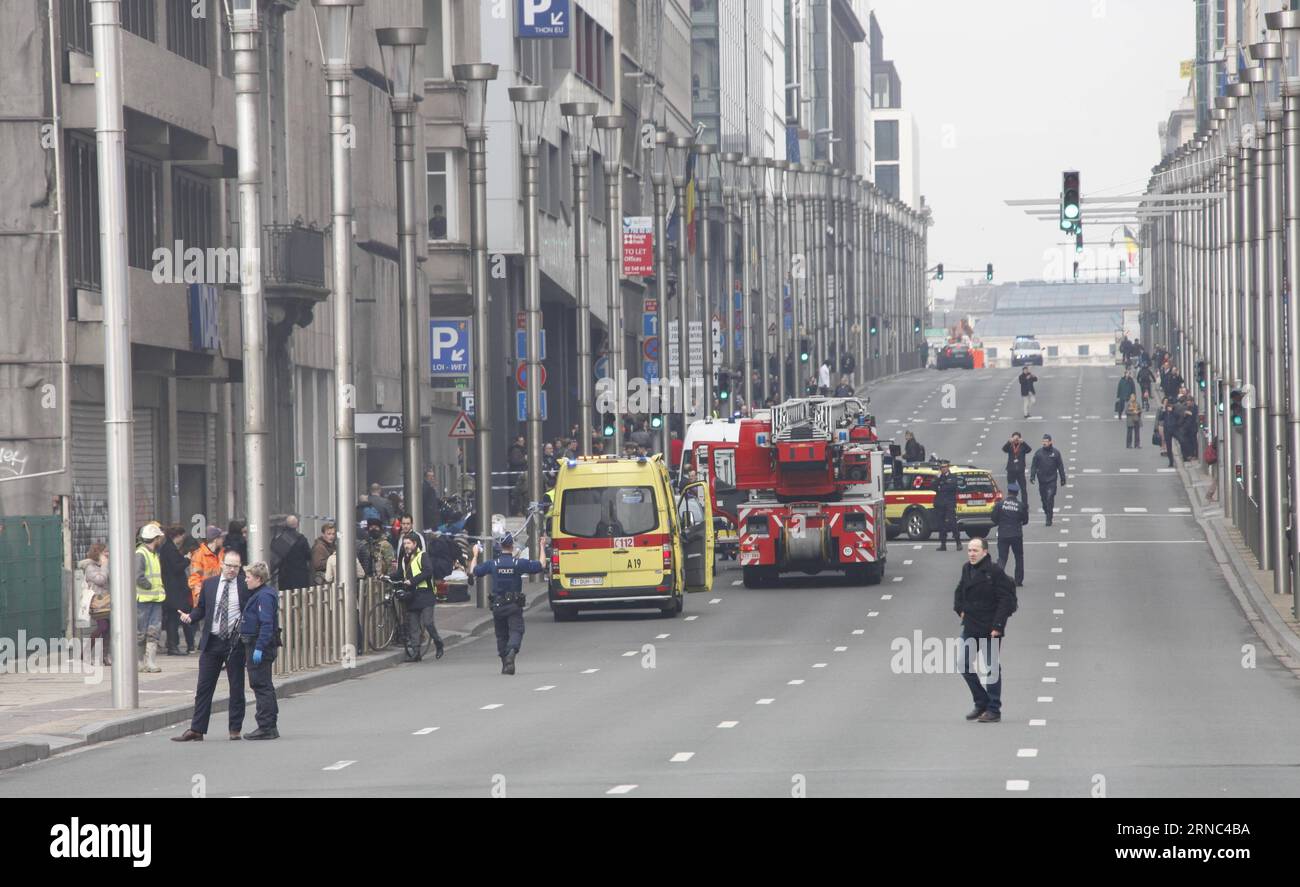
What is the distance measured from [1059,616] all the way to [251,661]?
1737cm

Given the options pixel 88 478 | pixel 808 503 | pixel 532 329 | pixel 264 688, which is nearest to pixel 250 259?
pixel 264 688

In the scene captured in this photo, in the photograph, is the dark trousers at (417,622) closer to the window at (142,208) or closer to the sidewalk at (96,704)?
the sidewalk at (96,704)

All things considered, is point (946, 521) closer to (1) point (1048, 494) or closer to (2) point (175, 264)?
(1) point (1048, 494)

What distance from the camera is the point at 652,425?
61.1 meters

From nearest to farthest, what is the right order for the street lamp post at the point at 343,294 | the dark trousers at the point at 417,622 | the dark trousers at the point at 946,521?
the street lamp post at the point at 343,294, the dark trousers at the point at 417,622, the dark trousers at the point at 946,521

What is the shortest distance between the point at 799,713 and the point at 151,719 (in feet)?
19.8

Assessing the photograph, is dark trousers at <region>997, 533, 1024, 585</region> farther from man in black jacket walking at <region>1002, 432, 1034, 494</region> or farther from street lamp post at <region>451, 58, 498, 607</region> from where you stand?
man in black jacket walking at <region>1002, 432, 1034, 494</region>

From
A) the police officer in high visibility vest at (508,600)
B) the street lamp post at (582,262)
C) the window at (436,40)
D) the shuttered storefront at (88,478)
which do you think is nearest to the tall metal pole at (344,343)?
the police officer in high visibility vest at (508,600)

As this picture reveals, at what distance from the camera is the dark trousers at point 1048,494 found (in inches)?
2100

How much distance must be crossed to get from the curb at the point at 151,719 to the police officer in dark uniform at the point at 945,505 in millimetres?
20582

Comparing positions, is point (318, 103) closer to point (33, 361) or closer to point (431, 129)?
point (431, 129)

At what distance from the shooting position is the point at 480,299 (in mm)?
41312

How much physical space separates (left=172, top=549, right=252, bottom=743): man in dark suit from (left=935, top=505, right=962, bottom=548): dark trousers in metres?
30.1
